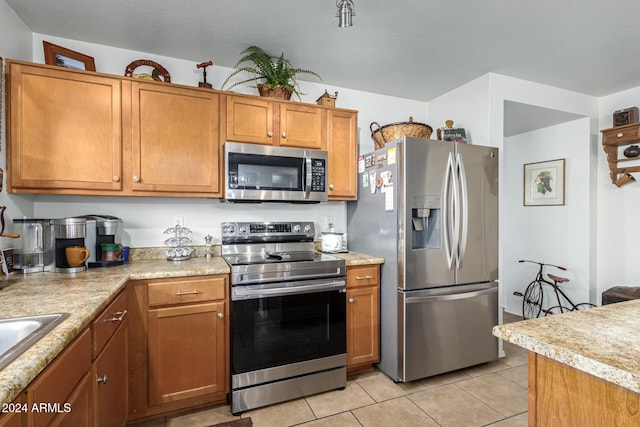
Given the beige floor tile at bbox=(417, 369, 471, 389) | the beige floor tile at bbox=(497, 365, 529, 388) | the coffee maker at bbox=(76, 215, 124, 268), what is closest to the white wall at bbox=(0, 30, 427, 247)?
the coffee maker at bbox=(76, 215, 124, 268)

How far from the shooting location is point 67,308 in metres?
1.21

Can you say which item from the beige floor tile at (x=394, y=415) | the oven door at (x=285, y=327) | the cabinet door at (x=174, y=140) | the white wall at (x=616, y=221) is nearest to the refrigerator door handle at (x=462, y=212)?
the oven door at (x=285, y=327)

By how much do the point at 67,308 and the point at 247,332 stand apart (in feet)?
3.39

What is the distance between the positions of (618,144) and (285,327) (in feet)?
12.6

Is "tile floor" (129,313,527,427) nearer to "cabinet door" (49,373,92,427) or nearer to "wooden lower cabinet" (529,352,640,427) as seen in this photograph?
"cabinet door" (49,373,92,427)

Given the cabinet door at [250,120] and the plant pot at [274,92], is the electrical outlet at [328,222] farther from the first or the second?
the plant pot at [274,92]

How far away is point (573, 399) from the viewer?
857 millimetres

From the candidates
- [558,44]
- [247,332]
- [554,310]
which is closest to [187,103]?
[247,332]

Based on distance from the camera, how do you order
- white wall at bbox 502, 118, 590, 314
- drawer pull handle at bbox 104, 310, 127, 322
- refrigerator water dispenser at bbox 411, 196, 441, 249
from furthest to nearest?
1. white wall at bbox 502, 118, 590, 314
2. refrigerator water dispenser at bbox 411, 196, 441, 249
3. drawer pull handle at bbox 104, 310, 127, 322

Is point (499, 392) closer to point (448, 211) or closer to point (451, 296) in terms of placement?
point (451, 296)

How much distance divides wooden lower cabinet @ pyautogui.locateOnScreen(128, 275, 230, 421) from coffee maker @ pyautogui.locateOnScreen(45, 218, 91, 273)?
0.45 m

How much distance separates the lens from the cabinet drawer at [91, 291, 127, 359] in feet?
4.28

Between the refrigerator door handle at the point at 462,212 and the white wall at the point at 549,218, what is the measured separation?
151 centimetres

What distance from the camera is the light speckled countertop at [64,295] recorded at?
30.5 inches
